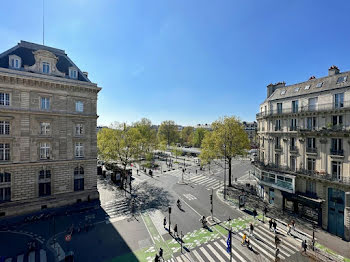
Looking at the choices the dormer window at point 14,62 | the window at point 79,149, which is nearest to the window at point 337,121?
the window at point 79,149

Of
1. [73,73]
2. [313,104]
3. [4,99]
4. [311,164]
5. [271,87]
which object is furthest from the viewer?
[271,87]

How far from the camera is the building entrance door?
1947 centimetres

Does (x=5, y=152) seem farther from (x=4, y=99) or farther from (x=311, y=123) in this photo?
(x=311, y=123)

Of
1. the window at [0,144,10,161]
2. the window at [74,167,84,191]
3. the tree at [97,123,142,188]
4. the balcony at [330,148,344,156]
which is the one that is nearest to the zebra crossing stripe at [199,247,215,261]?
the balcony at [330,148,344,156]

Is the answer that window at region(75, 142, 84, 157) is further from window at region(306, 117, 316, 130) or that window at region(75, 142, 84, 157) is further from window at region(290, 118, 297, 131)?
window at region(306, 117, 316, 130)

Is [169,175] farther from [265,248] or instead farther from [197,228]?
[265,248]

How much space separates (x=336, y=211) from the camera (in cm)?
1994

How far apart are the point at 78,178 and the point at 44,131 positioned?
861 cm

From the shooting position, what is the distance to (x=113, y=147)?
33.9 meters

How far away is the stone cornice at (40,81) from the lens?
21.8 metres

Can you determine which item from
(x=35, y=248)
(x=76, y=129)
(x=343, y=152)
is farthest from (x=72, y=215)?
(x=343, y=152)

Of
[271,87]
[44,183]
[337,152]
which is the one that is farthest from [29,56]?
[337,152]

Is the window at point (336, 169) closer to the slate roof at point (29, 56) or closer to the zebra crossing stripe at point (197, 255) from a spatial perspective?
the zebra crossing stripe at point (197, 255)

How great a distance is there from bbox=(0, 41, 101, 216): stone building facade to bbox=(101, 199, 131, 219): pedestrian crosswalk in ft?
12.6
